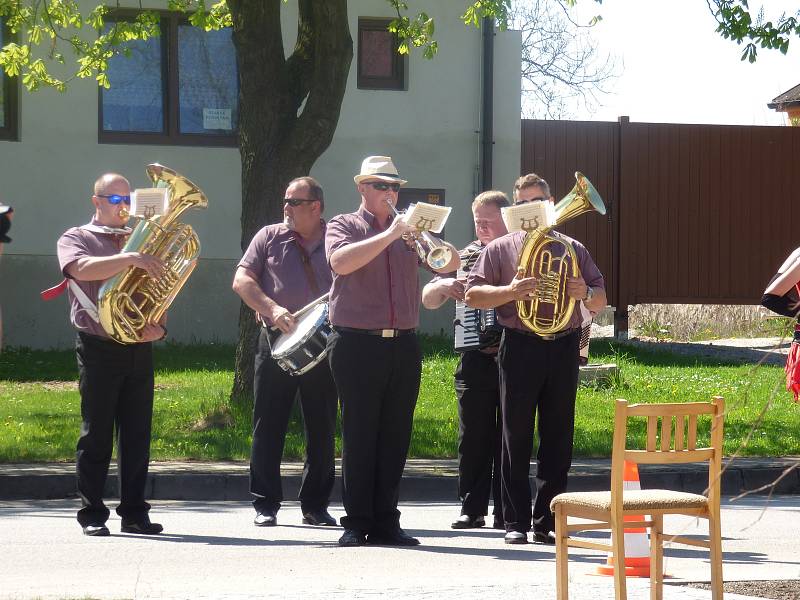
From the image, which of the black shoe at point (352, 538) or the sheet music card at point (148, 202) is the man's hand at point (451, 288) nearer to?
the black shoe at point (352, 538)

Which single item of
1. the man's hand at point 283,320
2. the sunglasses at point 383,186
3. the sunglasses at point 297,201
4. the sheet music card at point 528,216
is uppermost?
the sunglasses at point 383,186

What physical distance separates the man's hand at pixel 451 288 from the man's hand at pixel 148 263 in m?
1.65

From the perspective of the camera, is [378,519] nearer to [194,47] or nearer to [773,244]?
[194,47]

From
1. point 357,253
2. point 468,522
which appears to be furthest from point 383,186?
point 468,522

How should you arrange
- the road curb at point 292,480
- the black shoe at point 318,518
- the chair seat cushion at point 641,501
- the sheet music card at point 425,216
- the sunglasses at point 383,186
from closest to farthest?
the chair seat cushion at point 641,501 < the sheet music card at point 425,216 < the sunglasses at point 383,186 < the black shoe at point 318,518 < the road curb at point 292,480

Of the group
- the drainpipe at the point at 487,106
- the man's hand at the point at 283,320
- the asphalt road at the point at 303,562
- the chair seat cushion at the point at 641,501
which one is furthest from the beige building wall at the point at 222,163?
the chair seat cushion at the point at 641,501

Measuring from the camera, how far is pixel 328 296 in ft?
26.0

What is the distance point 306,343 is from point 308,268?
687mm

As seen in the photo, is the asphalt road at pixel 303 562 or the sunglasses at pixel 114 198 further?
the sunglasses at pixel 114 198

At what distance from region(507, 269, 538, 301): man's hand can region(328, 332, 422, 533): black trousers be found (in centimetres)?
62

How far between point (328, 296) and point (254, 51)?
4.40 metres

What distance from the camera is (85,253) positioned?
7660 mm

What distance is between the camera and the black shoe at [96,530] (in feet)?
25.6

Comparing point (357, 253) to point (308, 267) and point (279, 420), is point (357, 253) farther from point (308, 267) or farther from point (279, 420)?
point (279, 420)
